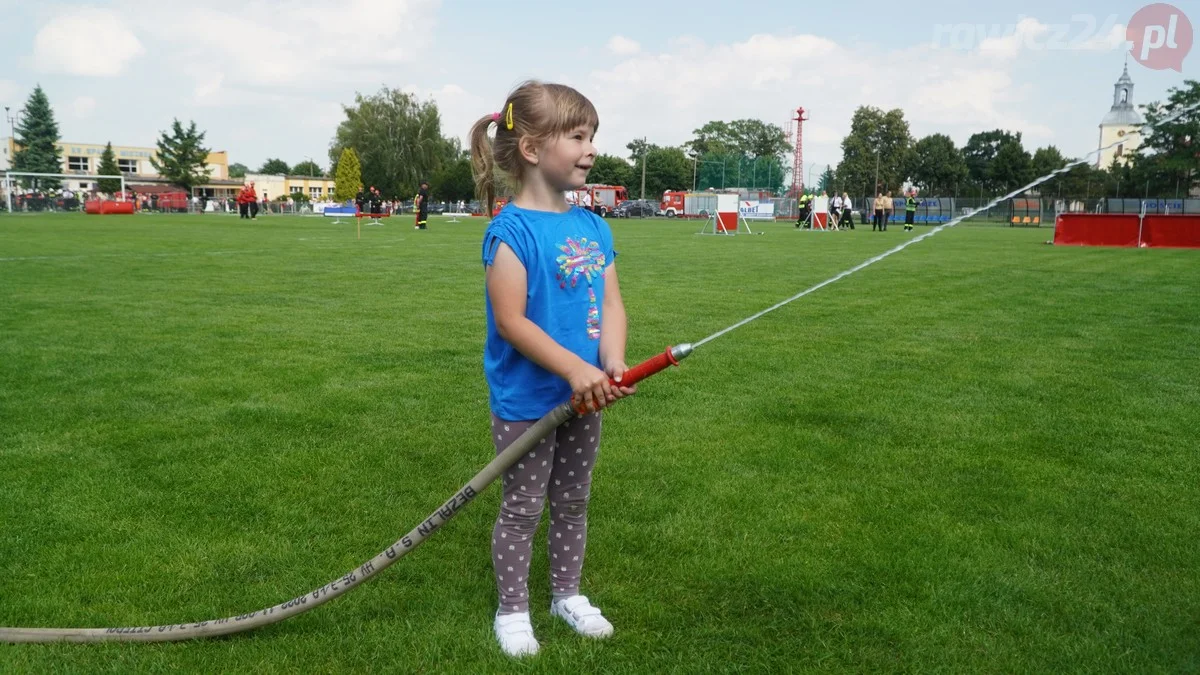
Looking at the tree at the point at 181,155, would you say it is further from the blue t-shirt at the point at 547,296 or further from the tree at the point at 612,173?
the blue t-shirt at the point at 547,296

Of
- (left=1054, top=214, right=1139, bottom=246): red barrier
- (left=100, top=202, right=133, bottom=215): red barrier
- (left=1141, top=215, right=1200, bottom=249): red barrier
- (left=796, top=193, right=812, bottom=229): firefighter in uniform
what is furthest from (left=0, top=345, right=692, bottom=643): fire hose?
(left=100, top=202, right=133, bottom=215): red barrier

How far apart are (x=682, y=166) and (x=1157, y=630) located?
110 m

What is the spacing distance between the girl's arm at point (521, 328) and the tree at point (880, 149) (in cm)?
9355

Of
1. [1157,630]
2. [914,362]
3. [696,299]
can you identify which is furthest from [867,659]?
[696,299]

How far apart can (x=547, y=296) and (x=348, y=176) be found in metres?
81.3

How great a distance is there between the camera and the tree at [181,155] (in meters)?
86.8

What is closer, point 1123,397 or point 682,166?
point 1123,397

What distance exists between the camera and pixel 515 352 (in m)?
2.79

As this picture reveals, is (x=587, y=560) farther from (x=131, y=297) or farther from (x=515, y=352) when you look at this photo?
(x=131, y=297)

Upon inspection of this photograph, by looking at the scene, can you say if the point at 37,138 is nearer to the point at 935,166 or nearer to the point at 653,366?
the point at 935,166

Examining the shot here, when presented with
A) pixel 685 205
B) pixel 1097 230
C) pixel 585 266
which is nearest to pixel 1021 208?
pixel 685 205

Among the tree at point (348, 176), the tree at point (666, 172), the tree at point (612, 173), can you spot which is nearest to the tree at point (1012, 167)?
the tree at point (666, 172)

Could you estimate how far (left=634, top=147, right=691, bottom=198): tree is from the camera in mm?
109062

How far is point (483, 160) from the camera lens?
294 cm
